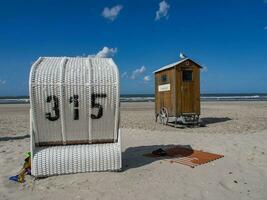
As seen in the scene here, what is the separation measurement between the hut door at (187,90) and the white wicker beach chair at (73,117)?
7522mm

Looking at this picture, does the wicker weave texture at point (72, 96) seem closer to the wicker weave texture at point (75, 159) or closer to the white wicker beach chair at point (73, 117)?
the white wicker beach chair at point (73, 117)

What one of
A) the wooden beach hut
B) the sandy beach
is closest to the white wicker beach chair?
the sandy beach

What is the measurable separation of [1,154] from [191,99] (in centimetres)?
839

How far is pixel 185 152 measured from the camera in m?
7.73

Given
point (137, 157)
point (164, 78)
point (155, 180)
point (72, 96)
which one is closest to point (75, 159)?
point (72, 96)

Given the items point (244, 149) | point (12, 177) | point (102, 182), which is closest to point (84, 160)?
point (102, 182)

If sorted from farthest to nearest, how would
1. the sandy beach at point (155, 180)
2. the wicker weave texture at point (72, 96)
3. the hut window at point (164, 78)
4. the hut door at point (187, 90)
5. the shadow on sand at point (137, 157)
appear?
the hut window at point (164, 78) < the hut door at point (187, 90) < the shadow on sand at point (137, 157) < the wicker weave texture at point (72, 96) < the sandy beach at point (155, 180)

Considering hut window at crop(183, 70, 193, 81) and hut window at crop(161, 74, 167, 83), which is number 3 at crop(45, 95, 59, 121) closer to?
hut window at crop(183, 70, 193, 81)

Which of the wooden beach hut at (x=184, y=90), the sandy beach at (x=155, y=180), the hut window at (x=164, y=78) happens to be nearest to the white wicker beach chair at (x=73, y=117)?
the sandy beach at (x=155, y=180)

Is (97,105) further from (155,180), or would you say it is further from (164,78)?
(164,78)

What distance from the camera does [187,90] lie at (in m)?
A: 13.1

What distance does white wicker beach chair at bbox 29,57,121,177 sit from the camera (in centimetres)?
563

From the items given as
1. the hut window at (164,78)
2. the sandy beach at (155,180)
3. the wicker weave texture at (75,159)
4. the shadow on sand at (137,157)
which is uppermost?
the hut window at (164,78)

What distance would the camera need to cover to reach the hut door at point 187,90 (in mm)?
13070
